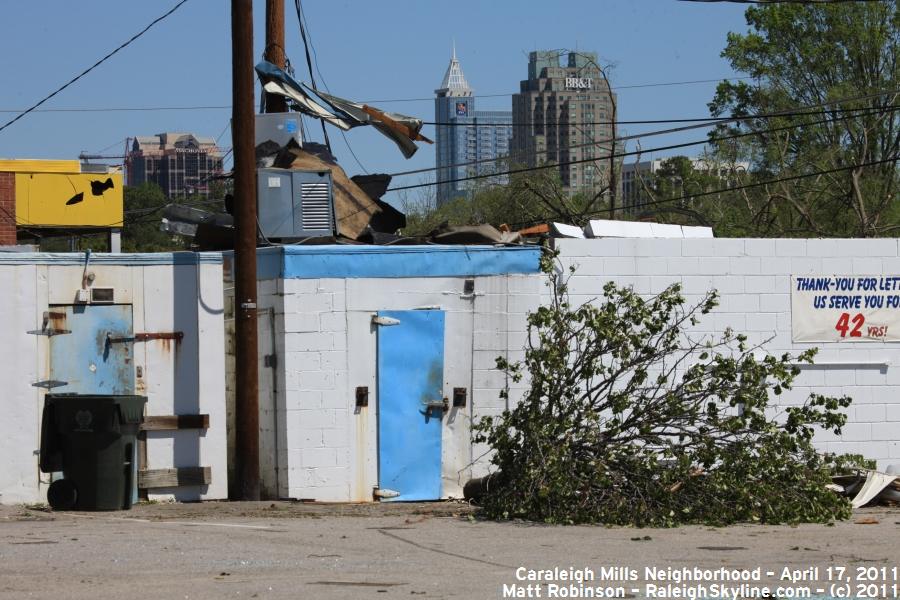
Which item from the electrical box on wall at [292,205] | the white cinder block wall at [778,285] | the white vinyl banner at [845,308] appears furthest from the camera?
the white vinyl banner at [845,308]

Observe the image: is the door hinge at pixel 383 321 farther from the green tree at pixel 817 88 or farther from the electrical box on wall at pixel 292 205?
the green tree at pixel 817 88

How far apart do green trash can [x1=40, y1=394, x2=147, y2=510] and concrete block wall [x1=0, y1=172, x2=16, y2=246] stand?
647 cm

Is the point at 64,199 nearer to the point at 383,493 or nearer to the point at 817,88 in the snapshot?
the point at 383,493

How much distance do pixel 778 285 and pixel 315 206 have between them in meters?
5.55

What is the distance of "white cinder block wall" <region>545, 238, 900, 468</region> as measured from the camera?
13961 mm

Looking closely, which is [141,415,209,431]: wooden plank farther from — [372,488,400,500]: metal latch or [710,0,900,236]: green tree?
[710,0,900,236]: green tree

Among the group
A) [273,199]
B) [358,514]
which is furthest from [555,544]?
[273,199]

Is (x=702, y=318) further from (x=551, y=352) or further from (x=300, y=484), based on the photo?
Result: (x=300, y=484)

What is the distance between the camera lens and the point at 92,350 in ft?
43.0

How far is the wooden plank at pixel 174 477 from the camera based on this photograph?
13.1m

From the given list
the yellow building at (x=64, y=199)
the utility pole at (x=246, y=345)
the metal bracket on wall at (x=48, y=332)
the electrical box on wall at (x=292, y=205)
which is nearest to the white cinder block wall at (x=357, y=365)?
the utility pole at (x=246, y=345)

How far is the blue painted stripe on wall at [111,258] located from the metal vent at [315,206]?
1.21 m

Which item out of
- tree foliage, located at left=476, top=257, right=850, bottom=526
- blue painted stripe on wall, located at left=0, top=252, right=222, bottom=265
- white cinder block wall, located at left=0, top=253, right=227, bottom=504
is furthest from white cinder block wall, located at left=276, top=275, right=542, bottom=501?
tree foliage, located at left=476, top=257, right=850, bottom=526

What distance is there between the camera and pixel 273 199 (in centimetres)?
1409
